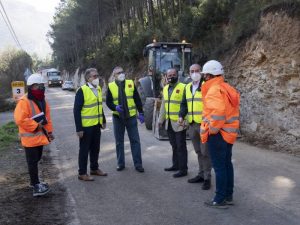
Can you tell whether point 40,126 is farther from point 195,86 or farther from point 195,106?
point 195,86

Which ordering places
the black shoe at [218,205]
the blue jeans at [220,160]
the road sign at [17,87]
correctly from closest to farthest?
the blue jeans at [220,160] → the black shoe at [218,205] → the road sign at [17,87]

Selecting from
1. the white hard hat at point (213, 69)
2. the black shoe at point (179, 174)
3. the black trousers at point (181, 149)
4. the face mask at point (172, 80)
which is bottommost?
the black shoe at point (179, 174)

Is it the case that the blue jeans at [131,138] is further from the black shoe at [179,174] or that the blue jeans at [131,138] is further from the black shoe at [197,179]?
the black shoe at [197,179]

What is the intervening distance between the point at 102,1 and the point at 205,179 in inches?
1768

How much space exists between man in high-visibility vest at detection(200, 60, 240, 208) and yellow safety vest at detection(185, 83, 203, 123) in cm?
119

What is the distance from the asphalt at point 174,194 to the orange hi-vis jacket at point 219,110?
3.49ft

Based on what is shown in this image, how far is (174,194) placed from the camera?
7137 mm

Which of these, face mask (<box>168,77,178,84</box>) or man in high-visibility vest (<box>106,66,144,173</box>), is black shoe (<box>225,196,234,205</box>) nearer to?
man in high-visibility vest (<box>106,66,144,173</box>)

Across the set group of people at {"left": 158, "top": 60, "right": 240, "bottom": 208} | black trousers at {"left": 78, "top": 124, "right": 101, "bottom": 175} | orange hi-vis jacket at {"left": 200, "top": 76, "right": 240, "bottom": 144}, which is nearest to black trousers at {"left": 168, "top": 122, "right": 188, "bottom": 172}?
group of people at {"left": 158, "top": 60, "right": 240, "bottom": 208}

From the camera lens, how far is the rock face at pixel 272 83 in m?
11.2

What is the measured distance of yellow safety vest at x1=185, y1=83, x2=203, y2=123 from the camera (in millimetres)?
7586

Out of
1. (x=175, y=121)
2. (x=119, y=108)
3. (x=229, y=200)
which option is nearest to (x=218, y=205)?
(x=229, y=200)

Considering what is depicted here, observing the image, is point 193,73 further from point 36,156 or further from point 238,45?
point 238,45

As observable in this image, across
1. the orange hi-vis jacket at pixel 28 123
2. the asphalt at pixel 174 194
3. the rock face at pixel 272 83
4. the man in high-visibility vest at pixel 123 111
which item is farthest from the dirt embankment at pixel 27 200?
the rock face at pixel 272 83
